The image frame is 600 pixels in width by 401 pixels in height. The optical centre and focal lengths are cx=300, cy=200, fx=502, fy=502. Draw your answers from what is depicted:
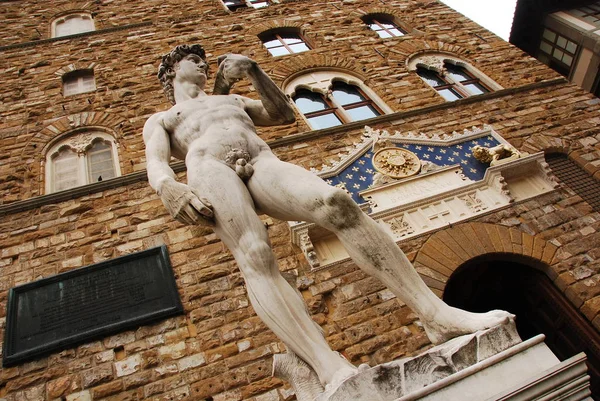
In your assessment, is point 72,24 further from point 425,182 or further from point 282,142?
point 425,182

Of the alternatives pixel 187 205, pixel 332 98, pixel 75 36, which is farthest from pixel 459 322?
pixel 75 36

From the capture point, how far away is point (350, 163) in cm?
566

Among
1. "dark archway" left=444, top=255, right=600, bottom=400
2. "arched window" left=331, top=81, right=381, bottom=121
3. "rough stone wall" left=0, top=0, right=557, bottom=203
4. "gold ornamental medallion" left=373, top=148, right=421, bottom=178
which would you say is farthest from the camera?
"arched window" left=331, top=81, right=381, bottom=121

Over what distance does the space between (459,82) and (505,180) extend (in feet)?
9.40

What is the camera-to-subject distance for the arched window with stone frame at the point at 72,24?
378 inches

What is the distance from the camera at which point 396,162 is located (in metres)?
5.64

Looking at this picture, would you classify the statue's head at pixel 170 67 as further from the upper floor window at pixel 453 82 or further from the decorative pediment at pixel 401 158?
the upper floor window at pixel 453 82

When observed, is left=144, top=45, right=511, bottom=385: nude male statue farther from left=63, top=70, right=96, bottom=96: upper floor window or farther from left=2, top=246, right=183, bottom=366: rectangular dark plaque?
left=63, top=70, right=96, bottom=96: upper floor window

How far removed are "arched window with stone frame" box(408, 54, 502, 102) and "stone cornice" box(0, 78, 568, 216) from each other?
0.43 metres

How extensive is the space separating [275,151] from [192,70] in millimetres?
2540

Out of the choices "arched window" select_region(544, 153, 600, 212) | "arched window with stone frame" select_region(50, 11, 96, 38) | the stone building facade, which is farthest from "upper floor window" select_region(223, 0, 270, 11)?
"arched window" select_region(544, 153, 600, 212)

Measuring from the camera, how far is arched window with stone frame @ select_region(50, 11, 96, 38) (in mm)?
9602

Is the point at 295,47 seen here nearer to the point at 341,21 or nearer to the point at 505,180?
the point at 341,21

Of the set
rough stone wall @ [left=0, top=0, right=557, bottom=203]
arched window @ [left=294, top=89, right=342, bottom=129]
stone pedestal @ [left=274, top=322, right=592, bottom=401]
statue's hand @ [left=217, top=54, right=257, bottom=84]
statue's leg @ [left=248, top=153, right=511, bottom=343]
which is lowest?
stone pedestal @ [left=274, top=322, right=592, bottom=401]
